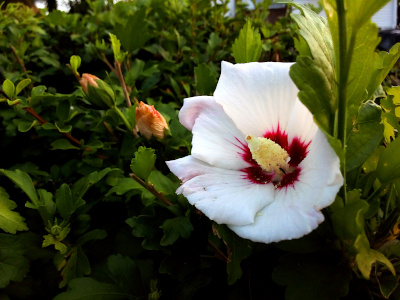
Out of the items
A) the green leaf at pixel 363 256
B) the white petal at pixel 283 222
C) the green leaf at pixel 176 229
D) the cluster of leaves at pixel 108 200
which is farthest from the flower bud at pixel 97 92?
the green leaf at pixel 363 256

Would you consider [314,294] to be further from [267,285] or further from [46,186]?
[46,186]

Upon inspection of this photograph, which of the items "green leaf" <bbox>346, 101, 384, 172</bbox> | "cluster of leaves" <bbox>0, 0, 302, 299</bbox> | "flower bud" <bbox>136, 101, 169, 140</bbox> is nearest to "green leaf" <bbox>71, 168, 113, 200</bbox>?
"cluster of leaves" <bbox>0, 0, 302, 299</bbox>

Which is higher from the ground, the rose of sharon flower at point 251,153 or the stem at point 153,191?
the rose of sharon flower at point 251,153

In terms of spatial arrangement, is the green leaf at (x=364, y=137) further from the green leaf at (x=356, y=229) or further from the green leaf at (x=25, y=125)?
the green leaf at (x=25, y=125)

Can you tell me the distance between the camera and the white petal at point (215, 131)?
1.98 ft

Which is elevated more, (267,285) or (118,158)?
(118,158)

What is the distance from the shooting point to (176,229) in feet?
2.00

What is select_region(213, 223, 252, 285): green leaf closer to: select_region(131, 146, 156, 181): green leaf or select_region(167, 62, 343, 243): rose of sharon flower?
select_region(167, 62, 343, 243): rose of sharon flower

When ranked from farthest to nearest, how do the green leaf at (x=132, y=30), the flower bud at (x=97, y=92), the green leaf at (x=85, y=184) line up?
the green leaf at (x=132, y=30) → the flower bud at (x=97, y=92) → the green leaf at (x=85, y=184)

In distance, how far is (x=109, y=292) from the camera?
28.2 inches

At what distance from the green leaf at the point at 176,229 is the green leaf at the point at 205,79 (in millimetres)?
316

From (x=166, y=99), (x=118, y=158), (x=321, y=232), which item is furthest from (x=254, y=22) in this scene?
(x=321, y=232)

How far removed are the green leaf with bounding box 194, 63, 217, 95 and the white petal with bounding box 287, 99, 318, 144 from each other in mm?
266

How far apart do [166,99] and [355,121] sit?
0.90 meters
